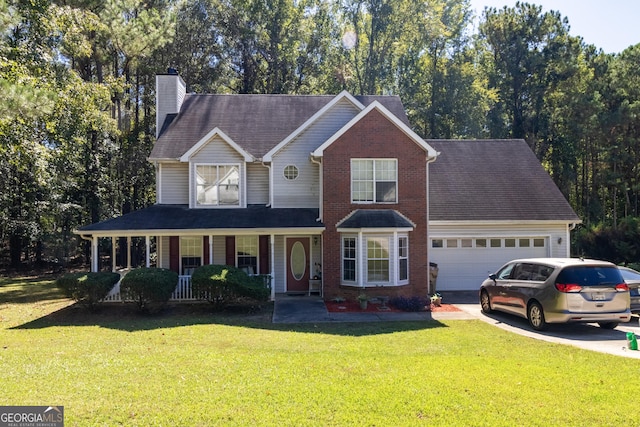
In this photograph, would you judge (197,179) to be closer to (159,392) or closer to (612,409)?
(159,392)

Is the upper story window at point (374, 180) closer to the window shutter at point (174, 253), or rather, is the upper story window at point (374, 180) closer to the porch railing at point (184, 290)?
the porch railing at point (184, 290)

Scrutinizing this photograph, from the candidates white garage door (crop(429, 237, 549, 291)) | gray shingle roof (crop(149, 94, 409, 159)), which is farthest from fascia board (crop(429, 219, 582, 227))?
gray shingle roof (crop(149, 94, 409, 159))

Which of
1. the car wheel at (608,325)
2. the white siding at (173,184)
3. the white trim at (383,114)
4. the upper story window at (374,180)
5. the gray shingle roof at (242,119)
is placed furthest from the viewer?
the gray shingle roof at (242,119)

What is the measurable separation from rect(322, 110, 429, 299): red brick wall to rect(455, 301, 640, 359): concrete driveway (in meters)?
3.41

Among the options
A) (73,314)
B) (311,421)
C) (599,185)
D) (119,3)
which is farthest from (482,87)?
(311,421)

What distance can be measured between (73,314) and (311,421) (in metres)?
11.2

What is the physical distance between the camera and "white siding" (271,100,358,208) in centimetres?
1720

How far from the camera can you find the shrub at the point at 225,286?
13.4 metres

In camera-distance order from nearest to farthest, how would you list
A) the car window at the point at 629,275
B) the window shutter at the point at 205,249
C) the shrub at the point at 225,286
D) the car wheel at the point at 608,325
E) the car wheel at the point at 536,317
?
the car wheel at the point at 536,317
the car wheel at the point at 608,325
the car window at the point at 629,275
the shrub at the point at 225,286
the window shutter at the point at 205,249

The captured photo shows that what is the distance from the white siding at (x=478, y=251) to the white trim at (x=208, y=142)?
8287 millimetres

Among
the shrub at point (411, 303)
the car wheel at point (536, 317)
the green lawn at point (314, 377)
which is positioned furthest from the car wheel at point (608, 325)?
the shrub at point (411, 303)

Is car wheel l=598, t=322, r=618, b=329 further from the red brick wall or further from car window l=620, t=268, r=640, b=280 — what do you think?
the red brick wall

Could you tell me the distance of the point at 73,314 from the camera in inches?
531

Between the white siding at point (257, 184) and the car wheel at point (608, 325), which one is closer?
the car wheel at point (608, 325)
